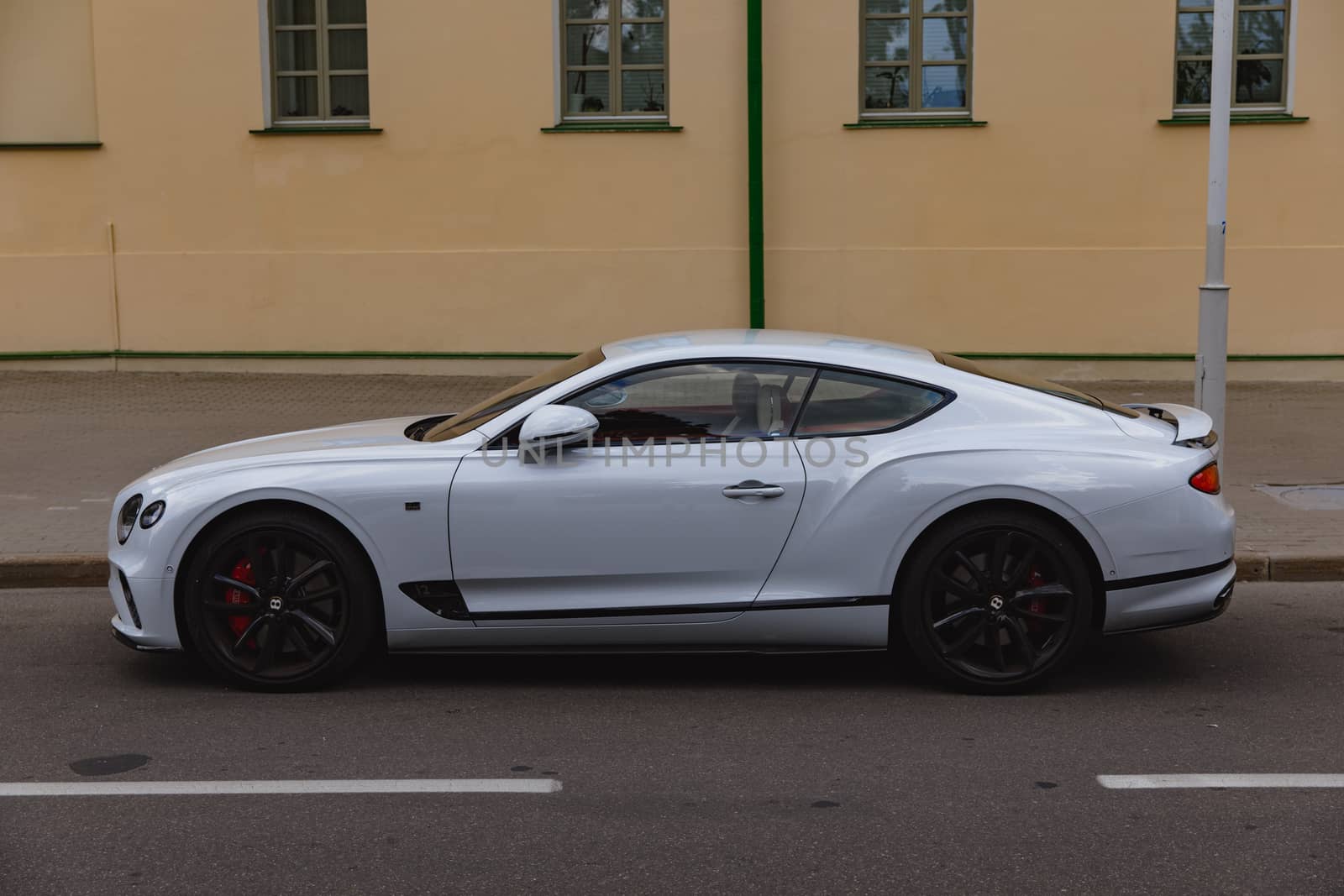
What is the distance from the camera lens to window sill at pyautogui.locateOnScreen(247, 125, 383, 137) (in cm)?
1476

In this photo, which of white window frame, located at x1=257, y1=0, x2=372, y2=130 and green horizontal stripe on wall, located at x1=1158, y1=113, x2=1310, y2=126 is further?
Result: white window frame, located at x1=257, y1=0, x2=372, y2=130

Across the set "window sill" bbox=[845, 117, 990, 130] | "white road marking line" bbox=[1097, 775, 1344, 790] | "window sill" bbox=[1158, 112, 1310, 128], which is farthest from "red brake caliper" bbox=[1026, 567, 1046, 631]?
"window sill" bbox=[1158, 112, 1310, 128]

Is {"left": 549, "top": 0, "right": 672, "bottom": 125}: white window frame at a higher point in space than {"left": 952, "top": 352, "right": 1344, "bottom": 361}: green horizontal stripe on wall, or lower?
higher

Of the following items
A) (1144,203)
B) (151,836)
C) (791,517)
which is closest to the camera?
(151,836)

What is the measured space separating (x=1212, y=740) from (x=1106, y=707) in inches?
18.6

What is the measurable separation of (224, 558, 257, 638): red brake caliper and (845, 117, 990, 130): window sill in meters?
9.91

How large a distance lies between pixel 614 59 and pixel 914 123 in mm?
2987

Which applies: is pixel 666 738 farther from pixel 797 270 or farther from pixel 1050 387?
pixel 797 270

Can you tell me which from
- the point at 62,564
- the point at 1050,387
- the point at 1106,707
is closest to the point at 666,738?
the point at 1106,707

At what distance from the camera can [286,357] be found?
591 inches

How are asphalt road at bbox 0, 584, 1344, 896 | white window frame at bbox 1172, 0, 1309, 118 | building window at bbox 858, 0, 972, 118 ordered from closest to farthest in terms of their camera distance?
1. asphalt road at bbox 0, 584, 1344, 896
2. white window frame at bbox 1172, 0, 1309, 118
3. building window at bbox 858, 0, 972, 118

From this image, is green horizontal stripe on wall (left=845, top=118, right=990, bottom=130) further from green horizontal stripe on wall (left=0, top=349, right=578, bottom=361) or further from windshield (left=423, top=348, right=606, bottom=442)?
windshield (left=423, top=348, right=606, bottom=442)

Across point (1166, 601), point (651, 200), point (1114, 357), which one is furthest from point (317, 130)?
point (1166, 601)

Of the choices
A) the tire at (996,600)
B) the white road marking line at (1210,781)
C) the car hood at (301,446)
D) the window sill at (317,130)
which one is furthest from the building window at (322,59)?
the white road marking line at (1210,781)
